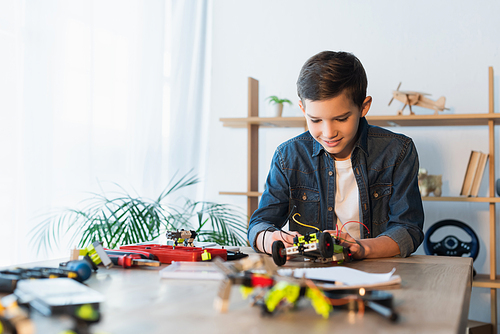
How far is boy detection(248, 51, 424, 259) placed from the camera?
1.24 meters

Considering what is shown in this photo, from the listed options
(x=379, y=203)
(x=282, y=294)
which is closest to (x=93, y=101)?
(x=379, y=203)

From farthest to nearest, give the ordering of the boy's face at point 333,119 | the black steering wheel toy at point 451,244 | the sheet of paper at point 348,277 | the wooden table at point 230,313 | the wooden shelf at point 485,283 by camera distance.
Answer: the black steering wheel toy at point 451,244 < the wooden shelf at point 485,283 < the boy's face at point 333,119 < the sheet of paper at point 348,277 < the wooden table at point 230,313

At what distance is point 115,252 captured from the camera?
3.18ft

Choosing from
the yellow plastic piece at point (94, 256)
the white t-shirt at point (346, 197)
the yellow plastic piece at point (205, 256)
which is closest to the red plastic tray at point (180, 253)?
the yellow plastic piece at point (205, 256)

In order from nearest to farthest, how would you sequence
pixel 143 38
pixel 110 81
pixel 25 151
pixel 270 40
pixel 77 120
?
pixel 25 151 → pixel 77 120 → pixel 110 81 → pixel 143 38 → pixel 270 40

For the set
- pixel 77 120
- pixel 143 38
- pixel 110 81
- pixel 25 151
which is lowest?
pixel 25 151

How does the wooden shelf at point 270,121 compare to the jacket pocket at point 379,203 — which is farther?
the wooden shelf at point 270,121

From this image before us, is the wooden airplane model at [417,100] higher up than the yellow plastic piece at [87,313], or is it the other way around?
the wooden airplane model at [417,100]

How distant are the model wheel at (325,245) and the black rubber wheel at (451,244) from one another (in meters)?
1.67

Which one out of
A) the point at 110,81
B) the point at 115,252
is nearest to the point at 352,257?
the point at 115,252

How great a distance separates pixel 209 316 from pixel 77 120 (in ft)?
6.12

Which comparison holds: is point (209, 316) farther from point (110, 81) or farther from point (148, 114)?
point (148, 114)

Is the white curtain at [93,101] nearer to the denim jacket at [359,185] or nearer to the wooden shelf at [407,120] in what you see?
the wooden shelf at [407,120]

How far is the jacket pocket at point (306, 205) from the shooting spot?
4.99 feet
